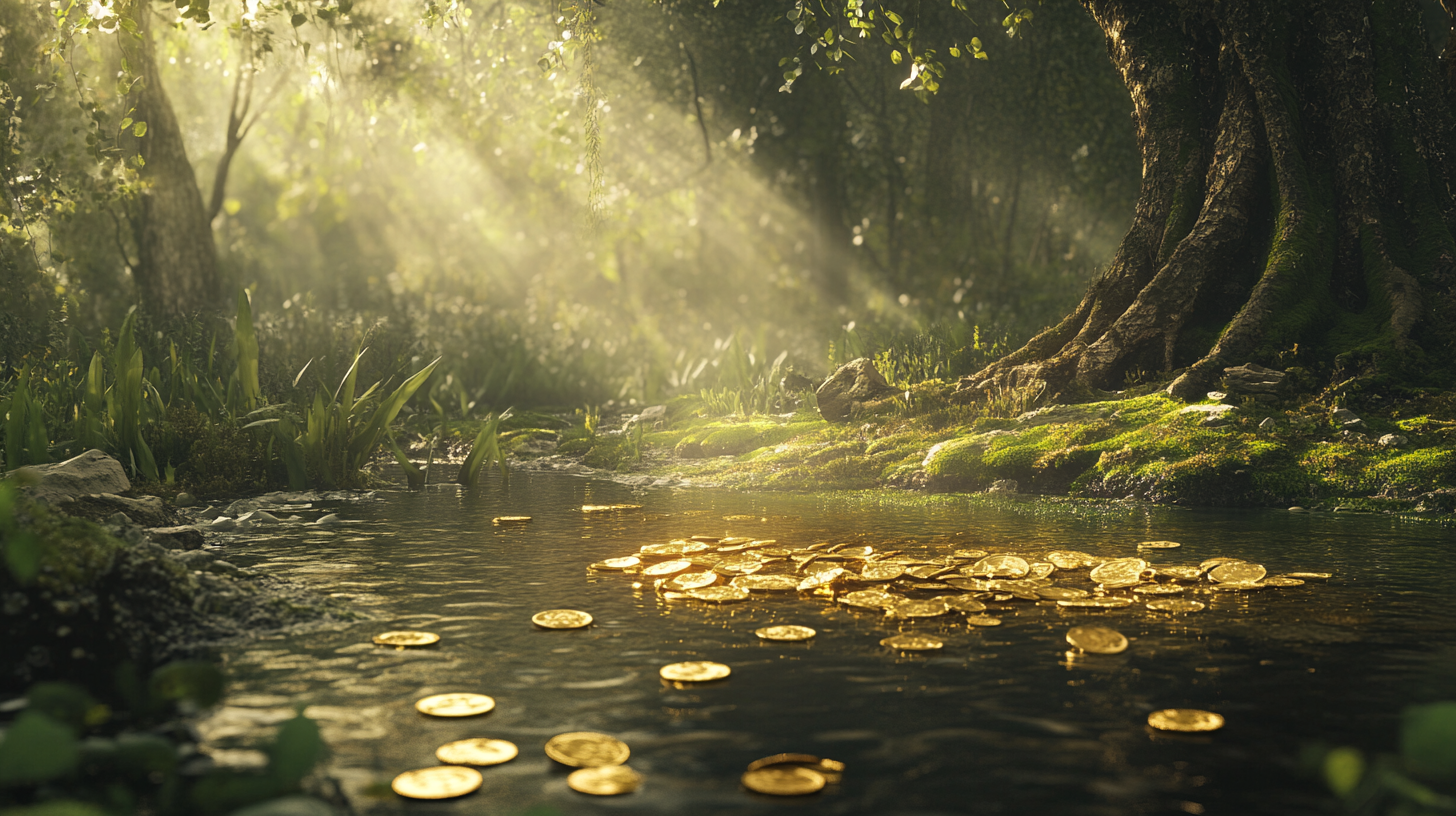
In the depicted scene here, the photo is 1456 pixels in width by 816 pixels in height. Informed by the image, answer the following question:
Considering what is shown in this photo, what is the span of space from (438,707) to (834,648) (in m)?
1.43

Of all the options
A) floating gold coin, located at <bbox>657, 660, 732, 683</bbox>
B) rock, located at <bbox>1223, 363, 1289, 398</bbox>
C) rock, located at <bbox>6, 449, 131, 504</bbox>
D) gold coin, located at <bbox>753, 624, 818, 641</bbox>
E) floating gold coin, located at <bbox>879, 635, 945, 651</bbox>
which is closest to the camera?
floating gold coin, located at <bbox>657, 660, 732, 683</bbox>

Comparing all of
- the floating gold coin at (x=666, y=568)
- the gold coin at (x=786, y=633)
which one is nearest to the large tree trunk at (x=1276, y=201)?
the floating gold coin at (x=666, y=568)

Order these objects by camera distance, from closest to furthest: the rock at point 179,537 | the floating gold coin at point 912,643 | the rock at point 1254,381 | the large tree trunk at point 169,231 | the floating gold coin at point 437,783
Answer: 1. the floating gold coin at point 437,783
2. the floating gold coin at point 912,643
3. the rock at point 179,537
4. the rock at point 1254,381
5. the large tree trunk at point 169,231

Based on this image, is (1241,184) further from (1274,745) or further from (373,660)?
(373,660)

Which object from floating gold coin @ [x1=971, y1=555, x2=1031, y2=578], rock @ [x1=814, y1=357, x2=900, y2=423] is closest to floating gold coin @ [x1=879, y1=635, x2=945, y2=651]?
floating gold coin @ [x1=971, y1=555, x2=1031, y2=578]

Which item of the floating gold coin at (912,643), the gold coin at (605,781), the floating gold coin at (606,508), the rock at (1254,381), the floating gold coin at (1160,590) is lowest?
the gold coin at (605,781)

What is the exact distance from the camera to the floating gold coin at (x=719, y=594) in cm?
432

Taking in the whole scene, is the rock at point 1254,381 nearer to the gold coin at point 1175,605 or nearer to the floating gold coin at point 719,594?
the gold coin at point 1175,605

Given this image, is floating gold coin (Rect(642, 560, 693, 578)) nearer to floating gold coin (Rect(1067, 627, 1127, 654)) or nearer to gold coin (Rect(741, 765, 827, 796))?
floating gold coin (Rect(1067, 627, 1127, 654))

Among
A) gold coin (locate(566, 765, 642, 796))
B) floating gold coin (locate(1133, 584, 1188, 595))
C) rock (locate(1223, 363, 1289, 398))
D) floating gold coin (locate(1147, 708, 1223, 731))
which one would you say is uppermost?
rock (locate(1223, 363, 1289, 398))

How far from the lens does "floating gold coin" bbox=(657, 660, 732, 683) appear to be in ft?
10.4

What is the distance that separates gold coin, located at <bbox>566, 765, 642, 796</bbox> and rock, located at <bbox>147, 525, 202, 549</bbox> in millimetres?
3666

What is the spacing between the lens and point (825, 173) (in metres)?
19.4

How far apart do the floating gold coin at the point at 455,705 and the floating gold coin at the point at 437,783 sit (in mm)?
409
